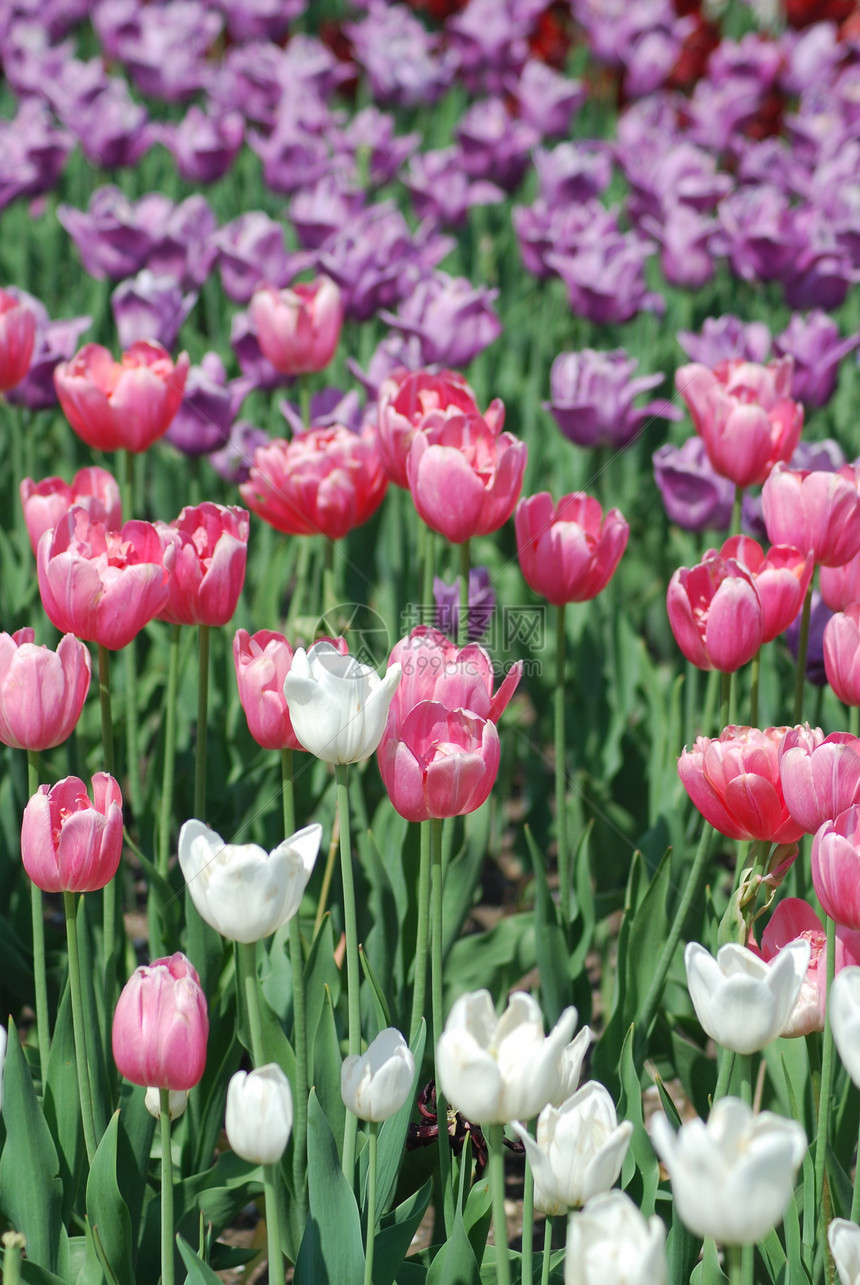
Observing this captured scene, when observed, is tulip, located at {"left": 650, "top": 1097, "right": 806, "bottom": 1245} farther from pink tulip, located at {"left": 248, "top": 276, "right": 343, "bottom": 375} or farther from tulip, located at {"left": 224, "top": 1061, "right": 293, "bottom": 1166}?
pink tulip, located at {"left": 248, "top": 276, "right": 343, "bottom": 375}

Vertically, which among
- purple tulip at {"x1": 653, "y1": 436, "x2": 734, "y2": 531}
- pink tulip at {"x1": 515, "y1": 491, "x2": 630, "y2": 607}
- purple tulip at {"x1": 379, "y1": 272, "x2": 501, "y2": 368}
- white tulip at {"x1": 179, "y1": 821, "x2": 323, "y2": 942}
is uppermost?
purple tulip at {"x1": 379, "y1": 272, "x2": 501, "y2": 368}

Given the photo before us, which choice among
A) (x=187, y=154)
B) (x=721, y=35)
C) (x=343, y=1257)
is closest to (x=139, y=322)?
(x=187, y=154)

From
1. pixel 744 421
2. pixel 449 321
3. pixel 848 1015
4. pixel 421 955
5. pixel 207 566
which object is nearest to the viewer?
pixel 848 1015

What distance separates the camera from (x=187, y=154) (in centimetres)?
370

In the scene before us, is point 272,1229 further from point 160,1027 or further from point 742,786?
point 742,786

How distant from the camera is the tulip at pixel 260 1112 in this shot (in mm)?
864

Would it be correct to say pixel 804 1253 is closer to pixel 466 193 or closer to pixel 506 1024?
pixel 506 1024

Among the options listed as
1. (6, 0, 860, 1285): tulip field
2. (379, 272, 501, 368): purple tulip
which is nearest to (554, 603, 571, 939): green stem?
(6, 0, 860, 1285): tulip field

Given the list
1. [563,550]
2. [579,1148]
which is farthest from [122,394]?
[579,1148]

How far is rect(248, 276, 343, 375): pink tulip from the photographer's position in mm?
2162

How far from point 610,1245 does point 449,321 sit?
1.99 meters

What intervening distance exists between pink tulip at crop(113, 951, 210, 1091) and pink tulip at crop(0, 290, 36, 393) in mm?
1250

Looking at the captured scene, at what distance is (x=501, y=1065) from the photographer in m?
0.84

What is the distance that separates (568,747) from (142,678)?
745 millimetres
